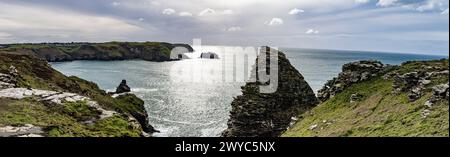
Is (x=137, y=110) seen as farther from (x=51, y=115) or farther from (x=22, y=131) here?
(x=22, y=131)

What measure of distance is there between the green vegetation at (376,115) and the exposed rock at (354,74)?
5.86 ft

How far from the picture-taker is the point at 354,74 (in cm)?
6525

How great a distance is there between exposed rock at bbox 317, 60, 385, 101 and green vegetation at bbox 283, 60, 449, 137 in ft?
5.86

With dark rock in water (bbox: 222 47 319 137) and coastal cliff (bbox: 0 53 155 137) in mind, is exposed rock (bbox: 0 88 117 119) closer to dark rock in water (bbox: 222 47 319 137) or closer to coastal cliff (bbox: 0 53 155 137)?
coastal cliff (bbox: 0 53 155 137)

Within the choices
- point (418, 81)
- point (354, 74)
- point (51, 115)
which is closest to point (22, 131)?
point (51, 115)

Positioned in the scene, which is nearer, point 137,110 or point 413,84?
point 413,84

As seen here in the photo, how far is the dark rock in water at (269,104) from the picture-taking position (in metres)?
74.5

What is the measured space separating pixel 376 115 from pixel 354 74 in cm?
2340

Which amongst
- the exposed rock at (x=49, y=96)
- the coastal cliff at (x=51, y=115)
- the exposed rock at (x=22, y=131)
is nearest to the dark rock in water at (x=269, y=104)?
the coastal cliff at (x=51, y=115)

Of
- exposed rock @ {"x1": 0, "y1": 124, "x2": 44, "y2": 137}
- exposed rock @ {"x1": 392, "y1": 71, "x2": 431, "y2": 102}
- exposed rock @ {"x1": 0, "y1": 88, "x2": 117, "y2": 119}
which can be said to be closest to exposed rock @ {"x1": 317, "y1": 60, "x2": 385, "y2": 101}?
exposed rock @ {"x1": 392, "y1": 71, "x2": 431, "y2": 102}

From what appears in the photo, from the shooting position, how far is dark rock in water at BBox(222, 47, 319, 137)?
244 ft

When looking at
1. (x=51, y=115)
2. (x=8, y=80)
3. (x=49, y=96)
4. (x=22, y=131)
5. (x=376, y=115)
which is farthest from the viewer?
(x=8, y=80)

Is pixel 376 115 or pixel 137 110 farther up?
pixel 376 115
